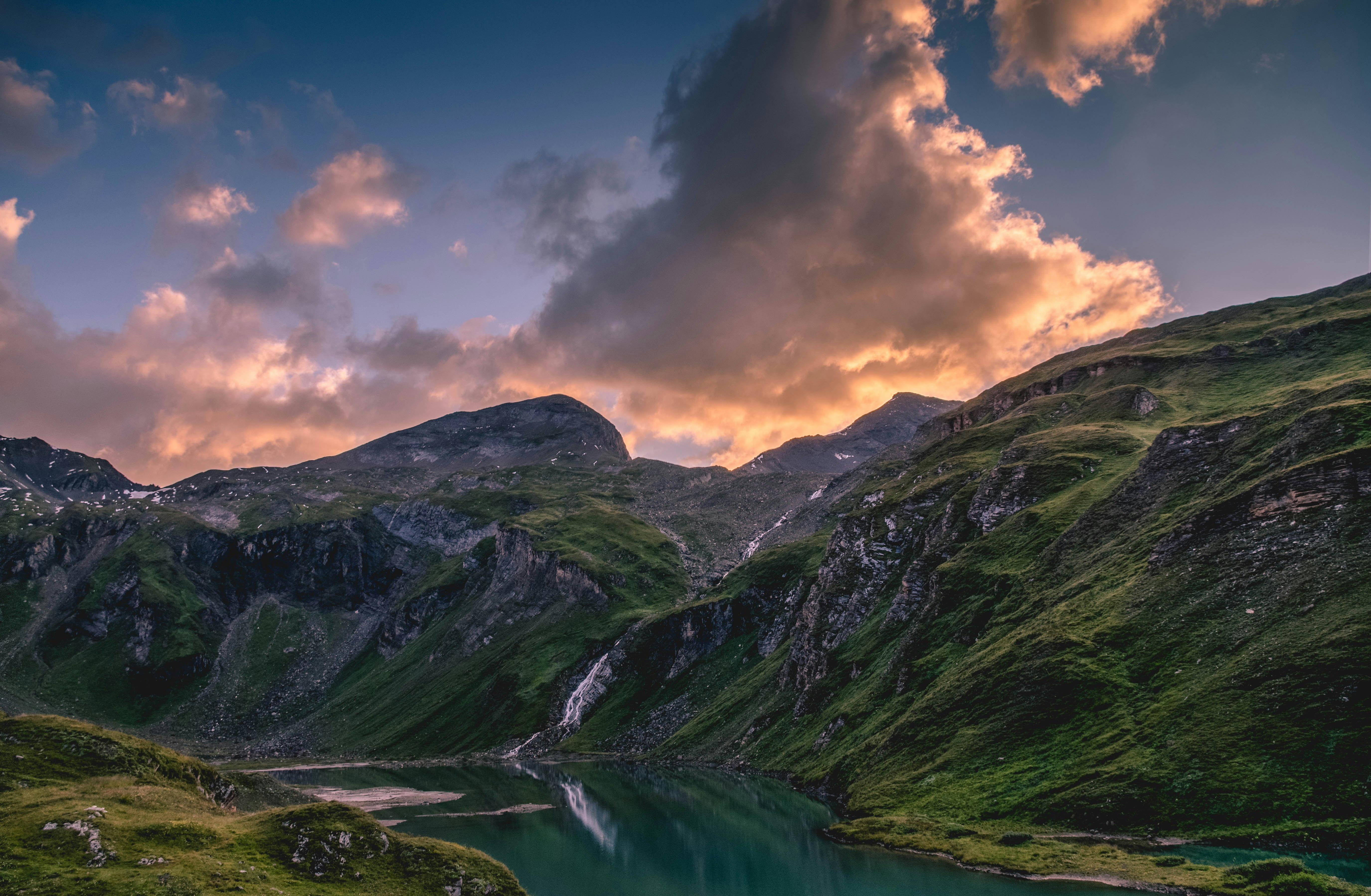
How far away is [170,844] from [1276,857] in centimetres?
6555

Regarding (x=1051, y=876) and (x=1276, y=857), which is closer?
(x=1276, y=857)

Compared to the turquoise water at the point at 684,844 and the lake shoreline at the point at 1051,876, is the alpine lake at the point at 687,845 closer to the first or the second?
the turquoise water at the point at 684,844

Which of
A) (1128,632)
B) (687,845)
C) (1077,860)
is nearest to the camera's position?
(1077,860)

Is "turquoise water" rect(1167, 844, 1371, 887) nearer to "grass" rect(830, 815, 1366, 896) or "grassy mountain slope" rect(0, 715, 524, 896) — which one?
"grass" rect(830, 815, 1366, 896)

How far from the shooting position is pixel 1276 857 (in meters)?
45.6

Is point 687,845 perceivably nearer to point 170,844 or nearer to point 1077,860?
point 1077,860

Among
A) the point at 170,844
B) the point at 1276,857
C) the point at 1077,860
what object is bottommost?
the point at 1077,860

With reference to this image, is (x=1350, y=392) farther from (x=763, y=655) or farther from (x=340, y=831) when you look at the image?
(x=763, y=655)

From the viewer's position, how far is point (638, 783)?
440ft

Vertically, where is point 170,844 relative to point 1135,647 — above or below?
below

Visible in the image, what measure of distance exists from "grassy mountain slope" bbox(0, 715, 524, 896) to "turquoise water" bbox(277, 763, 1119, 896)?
20.6 meters

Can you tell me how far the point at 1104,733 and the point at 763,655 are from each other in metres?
138

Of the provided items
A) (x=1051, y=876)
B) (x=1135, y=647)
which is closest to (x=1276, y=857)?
(x=1051, y=876)

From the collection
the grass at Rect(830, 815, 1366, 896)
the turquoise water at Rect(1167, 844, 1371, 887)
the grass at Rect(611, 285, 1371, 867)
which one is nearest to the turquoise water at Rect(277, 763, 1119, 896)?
the grass at Rect(830, 815, 1366, 896)
